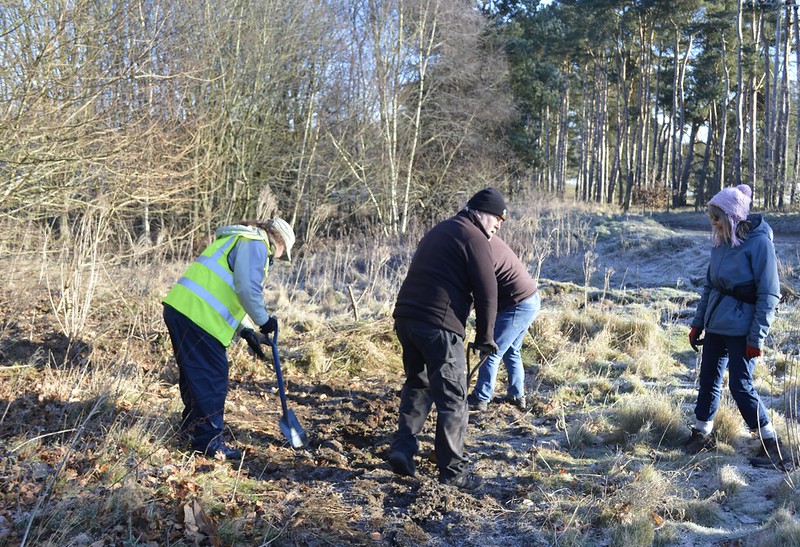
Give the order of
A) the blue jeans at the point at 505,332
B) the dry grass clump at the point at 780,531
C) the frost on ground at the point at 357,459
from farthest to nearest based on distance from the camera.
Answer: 1. the blue jeans at the point at 505,332
2. the frost on ground at the point at 357,459
3. the dry grass clump at the point at 780,531

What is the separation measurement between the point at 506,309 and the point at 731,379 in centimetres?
176

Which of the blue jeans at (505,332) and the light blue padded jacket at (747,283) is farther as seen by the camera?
the blue jeans at (505,332)

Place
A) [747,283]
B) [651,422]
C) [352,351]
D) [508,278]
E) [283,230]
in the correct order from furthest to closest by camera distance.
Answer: [352,351], [508,278], [651,422], [283,230], [747,283]

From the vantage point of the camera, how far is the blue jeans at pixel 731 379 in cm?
420

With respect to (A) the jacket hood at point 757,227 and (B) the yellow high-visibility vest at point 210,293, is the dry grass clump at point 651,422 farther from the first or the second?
(B) the yellow high-visibility vest at point 210,293

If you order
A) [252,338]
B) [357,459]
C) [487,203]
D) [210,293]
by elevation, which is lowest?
[357,459]

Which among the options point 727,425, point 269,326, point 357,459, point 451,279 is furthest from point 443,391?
point 727,425

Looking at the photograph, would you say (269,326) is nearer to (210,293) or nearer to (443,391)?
(210,293)

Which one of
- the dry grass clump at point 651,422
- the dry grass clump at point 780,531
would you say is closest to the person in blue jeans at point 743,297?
the dry grass clump at point 651,422

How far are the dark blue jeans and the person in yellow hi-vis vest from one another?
1.01 metres

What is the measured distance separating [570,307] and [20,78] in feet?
23.4

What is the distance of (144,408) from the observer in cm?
466

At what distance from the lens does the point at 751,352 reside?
407 centimetres

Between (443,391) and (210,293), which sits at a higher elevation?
(210,293)
